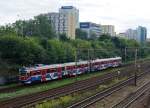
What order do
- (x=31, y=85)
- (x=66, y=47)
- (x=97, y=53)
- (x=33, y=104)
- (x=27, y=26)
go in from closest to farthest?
(x=33, y=104) < (x=31, y=85) < (x=66, y=47) < (x=97, y=53) < (x=27, y=26)

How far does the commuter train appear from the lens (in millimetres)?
53969

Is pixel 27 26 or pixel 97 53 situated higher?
pixel 27 26

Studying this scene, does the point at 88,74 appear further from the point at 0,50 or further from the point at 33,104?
the point at 33,104

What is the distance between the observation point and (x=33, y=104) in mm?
35438

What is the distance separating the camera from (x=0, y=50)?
6353 centimetres

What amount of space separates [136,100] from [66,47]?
4749 cm

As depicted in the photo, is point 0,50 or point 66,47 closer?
point 0,50

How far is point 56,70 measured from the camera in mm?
61938

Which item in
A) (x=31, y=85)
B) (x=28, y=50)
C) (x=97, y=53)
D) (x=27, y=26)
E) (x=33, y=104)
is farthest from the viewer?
(x=27, y=26)

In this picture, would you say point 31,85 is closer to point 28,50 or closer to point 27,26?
point 28,50

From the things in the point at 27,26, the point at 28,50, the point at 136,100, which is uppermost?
the point at 27,26

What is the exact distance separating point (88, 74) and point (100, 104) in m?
41.4

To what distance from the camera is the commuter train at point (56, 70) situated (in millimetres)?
53969

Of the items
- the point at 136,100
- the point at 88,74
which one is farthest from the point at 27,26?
the point at 136,100
